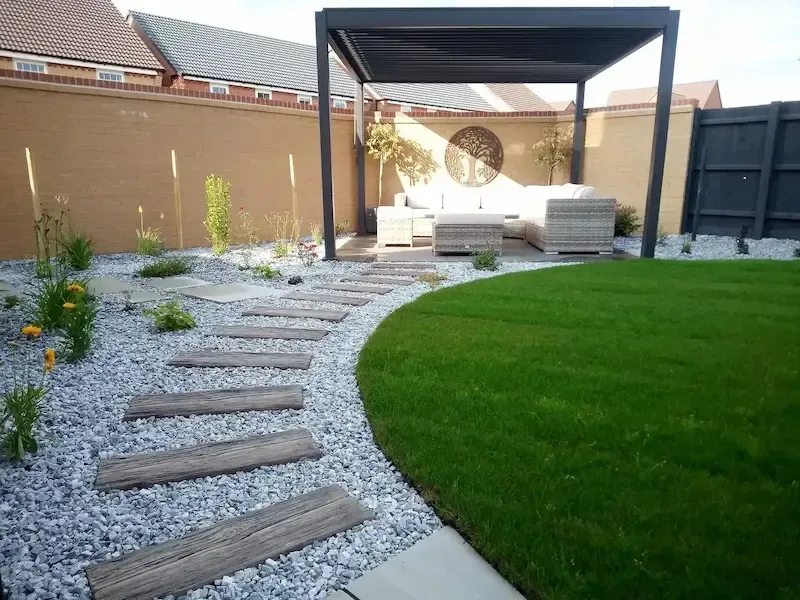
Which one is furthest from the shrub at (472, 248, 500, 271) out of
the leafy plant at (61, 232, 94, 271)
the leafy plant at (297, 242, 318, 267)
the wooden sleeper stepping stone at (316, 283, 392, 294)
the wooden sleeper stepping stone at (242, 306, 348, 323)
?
the leafy plant at (61, 232, 94, 271)

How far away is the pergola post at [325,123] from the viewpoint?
5.96 m

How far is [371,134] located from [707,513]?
8.94 meters

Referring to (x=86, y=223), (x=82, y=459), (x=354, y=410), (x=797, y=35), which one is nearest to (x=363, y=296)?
(x=354, y=410)

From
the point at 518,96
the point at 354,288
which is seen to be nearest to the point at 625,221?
the point at 354,288

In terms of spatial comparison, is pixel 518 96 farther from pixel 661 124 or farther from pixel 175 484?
pixel 175 484

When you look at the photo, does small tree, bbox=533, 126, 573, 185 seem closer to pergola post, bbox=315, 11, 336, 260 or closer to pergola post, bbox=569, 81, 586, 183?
pergola post, bbox=569, 81, 586, 183

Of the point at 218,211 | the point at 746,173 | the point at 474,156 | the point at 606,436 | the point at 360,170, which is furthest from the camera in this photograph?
the point at 474,156

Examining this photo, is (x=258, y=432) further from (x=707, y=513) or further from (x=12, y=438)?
(x=707, y=513)

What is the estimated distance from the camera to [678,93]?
29.0m

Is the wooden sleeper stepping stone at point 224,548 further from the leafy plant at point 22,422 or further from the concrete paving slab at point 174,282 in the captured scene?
the concrete paving slab at point 174,282

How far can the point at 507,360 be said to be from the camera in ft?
10.1

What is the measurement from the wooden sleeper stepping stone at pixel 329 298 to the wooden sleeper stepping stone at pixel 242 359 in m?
1.32

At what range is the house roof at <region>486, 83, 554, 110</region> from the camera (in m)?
24.5

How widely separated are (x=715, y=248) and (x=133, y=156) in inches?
315
